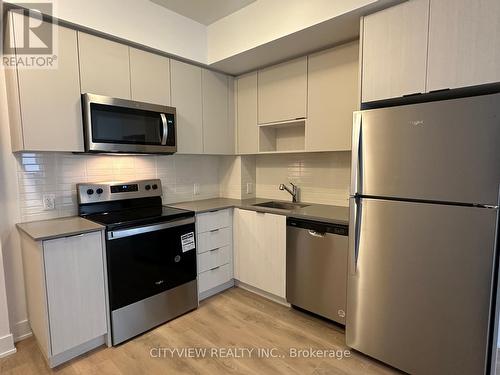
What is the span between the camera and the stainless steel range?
1915mm

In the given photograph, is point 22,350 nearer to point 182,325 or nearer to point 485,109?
point 182,325

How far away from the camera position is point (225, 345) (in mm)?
1978

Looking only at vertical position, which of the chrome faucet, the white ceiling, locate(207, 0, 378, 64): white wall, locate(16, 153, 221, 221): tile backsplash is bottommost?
the chrome faucet

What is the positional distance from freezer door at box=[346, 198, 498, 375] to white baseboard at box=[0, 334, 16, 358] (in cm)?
232

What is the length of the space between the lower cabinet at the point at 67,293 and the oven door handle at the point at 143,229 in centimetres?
8

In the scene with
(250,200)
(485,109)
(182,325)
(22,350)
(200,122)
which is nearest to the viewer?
(485,109)

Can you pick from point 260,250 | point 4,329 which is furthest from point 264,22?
point 4,329

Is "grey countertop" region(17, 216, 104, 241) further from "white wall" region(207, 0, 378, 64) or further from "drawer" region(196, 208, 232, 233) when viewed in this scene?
"white wall" region(207, 0, 378, 64)

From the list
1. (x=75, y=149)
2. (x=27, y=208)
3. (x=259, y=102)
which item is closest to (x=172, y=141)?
(x=75, y=149)

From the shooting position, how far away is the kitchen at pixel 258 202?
56.3 inches

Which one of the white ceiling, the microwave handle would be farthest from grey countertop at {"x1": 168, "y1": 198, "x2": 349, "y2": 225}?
the white ceiling

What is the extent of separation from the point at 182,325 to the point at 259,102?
218cm

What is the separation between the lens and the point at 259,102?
9.15 feet

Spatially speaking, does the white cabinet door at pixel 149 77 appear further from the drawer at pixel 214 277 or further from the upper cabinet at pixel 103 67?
the drawer at pixel 214 277
